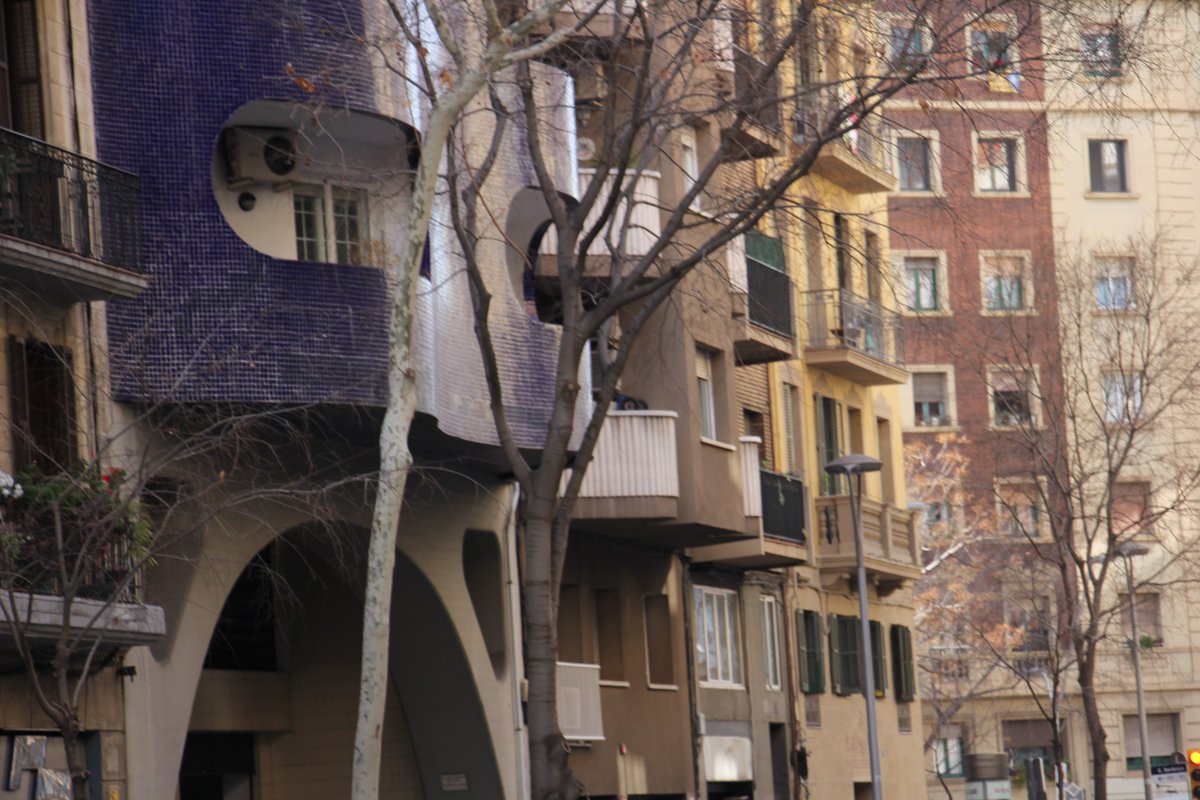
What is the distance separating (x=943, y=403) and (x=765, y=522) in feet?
110

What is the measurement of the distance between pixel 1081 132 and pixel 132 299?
50.6 m

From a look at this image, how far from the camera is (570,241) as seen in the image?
2259 centimetres

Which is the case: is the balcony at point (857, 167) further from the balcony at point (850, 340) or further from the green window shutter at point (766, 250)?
the green window shutter at point (766, 250)

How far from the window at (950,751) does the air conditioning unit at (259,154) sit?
44264 mm

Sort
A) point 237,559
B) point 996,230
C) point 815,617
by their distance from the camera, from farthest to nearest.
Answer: point 996,230, point 815,617, point 237,559

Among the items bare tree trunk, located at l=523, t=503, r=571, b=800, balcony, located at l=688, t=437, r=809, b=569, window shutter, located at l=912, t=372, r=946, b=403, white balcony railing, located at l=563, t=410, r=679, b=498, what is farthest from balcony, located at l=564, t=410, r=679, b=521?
window shutter, located at l=912, t=372, r=946, b=403

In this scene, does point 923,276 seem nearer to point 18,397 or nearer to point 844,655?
point 844,655

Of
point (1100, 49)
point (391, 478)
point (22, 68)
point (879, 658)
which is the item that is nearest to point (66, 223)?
point (22, 68)

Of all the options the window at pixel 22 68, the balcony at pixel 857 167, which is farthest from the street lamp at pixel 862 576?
the window at pixel 22 68

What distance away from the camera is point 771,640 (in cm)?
4150

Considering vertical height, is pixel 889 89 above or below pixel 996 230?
below

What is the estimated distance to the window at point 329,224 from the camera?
26.4m

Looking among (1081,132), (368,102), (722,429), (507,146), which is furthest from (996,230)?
(368,102)

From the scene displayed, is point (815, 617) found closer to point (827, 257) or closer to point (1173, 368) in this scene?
point (827, 257)
